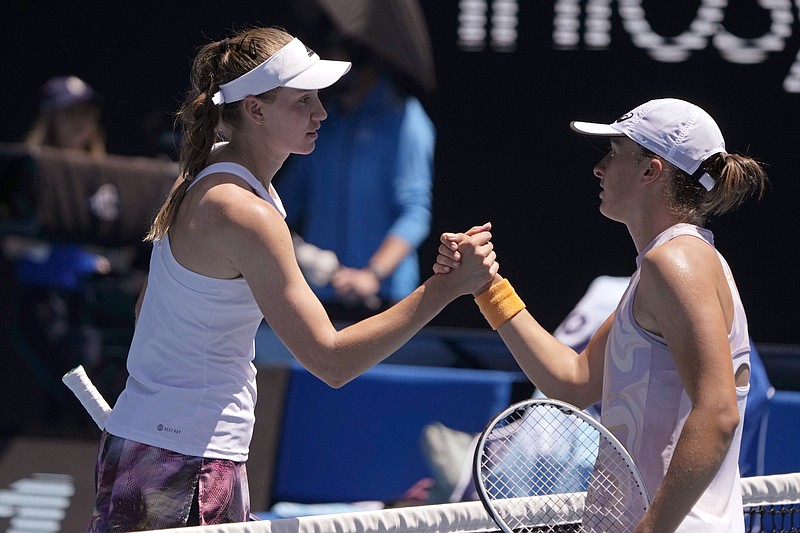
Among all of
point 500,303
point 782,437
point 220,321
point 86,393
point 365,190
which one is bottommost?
point 782,437

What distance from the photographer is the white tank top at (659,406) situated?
187cm

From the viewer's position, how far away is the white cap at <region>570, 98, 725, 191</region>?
6.50 feet

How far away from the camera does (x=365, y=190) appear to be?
5199 millimetres

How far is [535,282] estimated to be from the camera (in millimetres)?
5117

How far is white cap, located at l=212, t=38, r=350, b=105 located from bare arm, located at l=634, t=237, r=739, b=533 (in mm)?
746

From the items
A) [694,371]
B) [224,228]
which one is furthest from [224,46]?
[694,371]

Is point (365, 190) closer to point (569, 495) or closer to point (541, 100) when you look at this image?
point (541, 100)

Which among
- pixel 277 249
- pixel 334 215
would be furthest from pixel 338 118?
pixel 277 249

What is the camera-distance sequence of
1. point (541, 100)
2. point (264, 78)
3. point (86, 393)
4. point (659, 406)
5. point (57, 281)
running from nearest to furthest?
1. point (659, 406)
2. point (264, 78)
3. point (86, 393)
4. point (541, 100)
5. point (57, 281)

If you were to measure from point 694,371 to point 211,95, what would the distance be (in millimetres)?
1044

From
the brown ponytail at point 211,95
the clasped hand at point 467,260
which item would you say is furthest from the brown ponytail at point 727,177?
the brown ponytail at point 211,95

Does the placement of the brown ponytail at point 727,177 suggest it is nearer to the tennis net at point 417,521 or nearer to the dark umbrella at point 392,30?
the tennis net at point 417,521

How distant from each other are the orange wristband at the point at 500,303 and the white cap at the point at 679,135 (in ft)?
1.53

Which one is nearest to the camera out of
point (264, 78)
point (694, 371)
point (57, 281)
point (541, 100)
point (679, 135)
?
point (694, 371)
